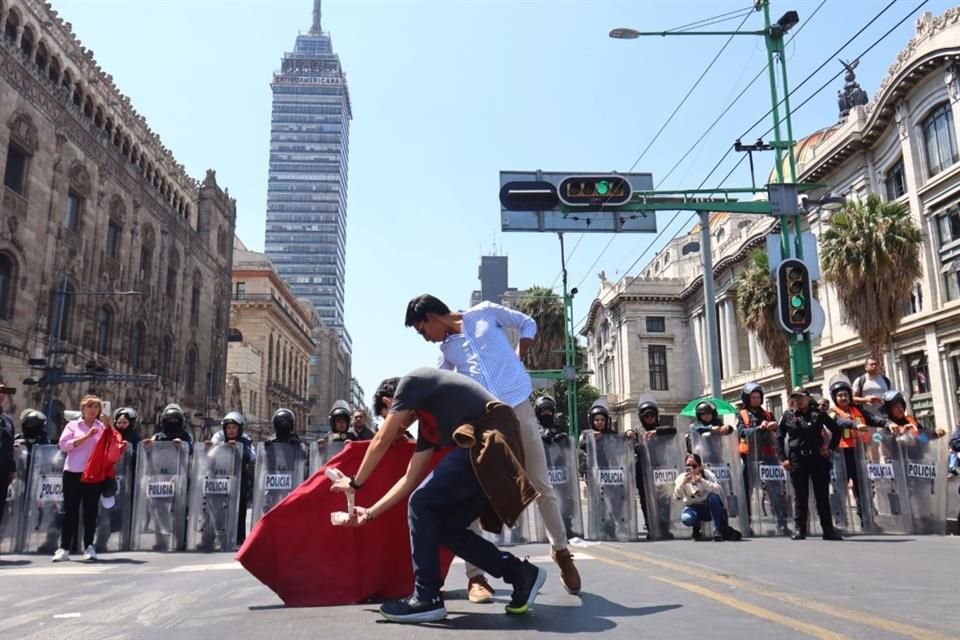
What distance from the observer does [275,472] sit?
29.9 feet

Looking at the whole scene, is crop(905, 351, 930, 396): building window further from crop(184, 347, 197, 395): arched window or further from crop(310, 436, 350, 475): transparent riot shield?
crop(184, 347, 197, 395): arched window

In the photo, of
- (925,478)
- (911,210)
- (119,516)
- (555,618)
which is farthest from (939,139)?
(555,618)

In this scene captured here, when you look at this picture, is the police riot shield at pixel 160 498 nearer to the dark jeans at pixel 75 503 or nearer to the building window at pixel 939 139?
the dark jeans at pixel 75 503

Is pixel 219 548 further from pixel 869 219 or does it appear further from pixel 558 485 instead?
pixel 869 219

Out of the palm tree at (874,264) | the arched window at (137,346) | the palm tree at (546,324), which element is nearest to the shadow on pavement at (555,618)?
the palm tree at (874,264)

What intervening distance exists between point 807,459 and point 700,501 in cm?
131

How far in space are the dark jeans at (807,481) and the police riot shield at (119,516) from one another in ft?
26.4

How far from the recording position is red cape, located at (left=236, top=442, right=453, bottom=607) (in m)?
4.30

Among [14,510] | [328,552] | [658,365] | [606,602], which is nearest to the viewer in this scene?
[606,602]

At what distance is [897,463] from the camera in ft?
30.6

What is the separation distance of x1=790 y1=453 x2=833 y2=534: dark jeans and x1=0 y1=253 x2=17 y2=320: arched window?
28.4m

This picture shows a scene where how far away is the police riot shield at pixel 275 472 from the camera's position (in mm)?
9000

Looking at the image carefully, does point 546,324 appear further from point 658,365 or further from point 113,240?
point 113,240

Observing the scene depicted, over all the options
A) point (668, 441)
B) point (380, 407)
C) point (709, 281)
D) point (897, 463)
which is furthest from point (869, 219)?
point (380, 407)
